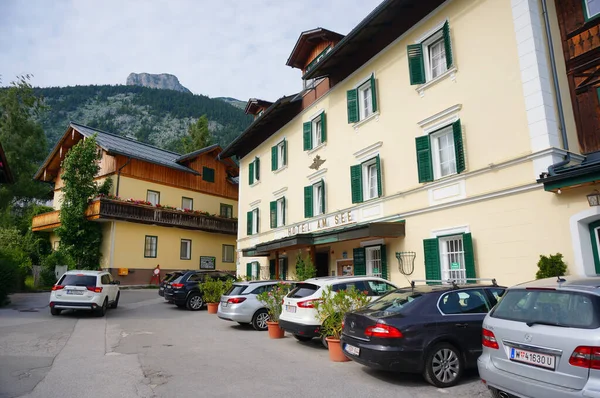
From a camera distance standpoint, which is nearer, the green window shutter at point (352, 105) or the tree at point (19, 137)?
the green window shutter at point (352, 105)

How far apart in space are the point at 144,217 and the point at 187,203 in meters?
5.43

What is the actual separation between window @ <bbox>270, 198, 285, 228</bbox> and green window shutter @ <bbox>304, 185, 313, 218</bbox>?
2.54m

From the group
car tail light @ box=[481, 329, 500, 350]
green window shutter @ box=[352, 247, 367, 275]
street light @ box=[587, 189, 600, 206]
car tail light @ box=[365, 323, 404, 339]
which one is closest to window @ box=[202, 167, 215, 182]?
green window shutter @ box=[352, 247, 367, 275]

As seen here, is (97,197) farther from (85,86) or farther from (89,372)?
(85,86)

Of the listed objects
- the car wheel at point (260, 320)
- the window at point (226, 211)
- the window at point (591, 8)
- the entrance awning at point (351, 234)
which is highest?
the window at point (591, 8)

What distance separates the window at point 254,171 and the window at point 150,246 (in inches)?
391

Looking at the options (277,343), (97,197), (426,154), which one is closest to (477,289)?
(277,343)

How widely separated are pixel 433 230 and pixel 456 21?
20.7 feet

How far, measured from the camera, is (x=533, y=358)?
14.7 ft

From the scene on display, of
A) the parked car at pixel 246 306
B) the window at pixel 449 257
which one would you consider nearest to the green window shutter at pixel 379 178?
the window at pixel 449 257

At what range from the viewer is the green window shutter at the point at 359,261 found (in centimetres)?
1523

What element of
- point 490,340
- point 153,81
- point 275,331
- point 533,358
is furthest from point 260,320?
point 153,81

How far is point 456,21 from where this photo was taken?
40.1 ft

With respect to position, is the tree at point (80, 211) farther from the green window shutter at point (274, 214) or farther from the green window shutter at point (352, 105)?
the green window shutter at point (352, 105)
